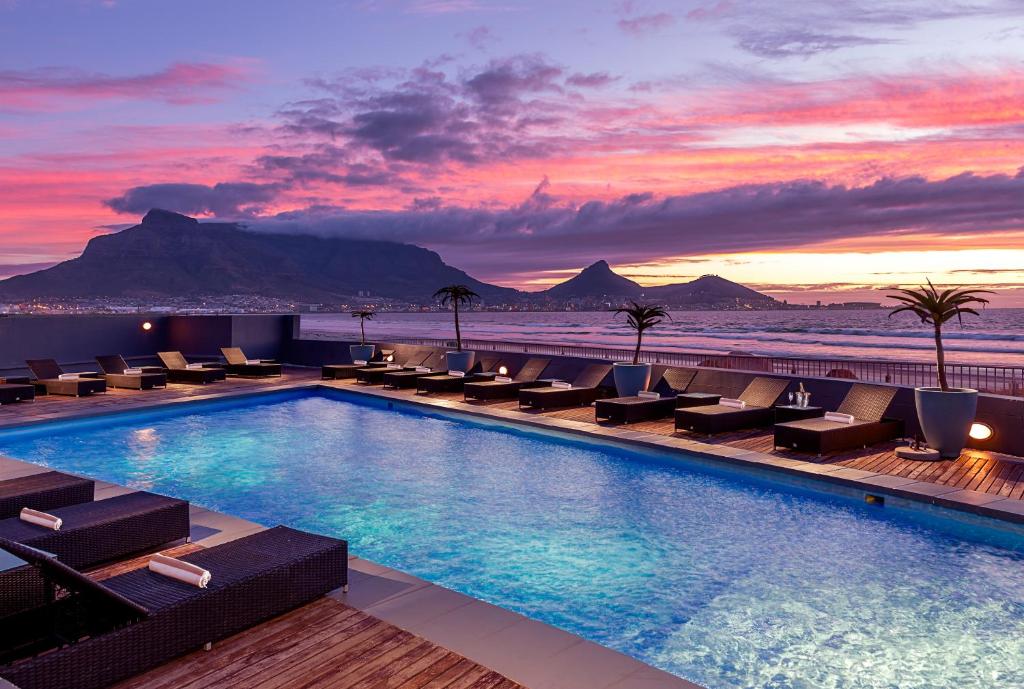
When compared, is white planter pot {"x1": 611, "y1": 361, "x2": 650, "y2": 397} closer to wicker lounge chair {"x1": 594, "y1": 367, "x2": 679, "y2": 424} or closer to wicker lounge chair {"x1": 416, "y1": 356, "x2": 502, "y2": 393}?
wicker lounge chair {"x1": 594, "y1": 367, "x2": 679, "y2": 424}

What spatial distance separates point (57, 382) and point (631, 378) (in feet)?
36.4

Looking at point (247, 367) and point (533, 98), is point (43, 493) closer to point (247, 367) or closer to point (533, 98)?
point (247, 367)

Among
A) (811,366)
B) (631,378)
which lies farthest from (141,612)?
(811,366)

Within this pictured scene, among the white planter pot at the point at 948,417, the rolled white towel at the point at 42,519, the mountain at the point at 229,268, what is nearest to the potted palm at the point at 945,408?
the white planter pot at the point at 948,417

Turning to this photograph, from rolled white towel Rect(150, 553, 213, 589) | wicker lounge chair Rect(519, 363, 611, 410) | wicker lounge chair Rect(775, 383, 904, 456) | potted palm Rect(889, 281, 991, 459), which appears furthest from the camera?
wicker lounge chair Rect(519, 363, 611, 410)

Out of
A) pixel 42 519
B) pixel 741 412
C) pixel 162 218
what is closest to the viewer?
pixel 42 519

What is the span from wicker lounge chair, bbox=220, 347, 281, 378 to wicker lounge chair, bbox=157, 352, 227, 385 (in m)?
0.66

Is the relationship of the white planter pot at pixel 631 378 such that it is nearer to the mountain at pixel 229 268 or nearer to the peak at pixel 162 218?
the mountain at pixel 229 268

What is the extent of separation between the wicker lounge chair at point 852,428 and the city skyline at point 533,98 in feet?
25.2

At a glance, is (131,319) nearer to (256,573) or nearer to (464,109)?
(464,109)

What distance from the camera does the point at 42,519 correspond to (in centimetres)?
434

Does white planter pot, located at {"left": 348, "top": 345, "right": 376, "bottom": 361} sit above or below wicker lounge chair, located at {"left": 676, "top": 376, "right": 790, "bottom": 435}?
above

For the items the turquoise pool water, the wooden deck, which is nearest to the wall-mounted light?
the turquoise pool water

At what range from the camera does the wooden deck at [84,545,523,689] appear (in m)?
3.03
